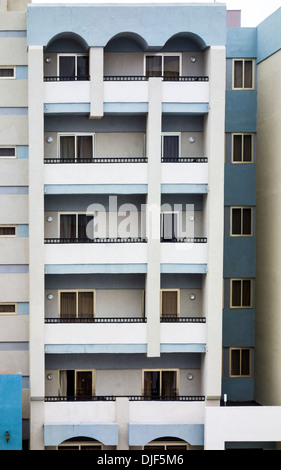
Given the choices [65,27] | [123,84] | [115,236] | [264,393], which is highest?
[65,27]

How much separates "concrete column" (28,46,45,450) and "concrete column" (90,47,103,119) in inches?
54.1

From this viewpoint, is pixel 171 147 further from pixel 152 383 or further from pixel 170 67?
pixel 152 383

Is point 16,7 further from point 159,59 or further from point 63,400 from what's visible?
point 63,400

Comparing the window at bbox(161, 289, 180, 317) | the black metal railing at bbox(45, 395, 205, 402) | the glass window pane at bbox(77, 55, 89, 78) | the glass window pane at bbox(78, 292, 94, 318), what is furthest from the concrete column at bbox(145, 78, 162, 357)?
the glass window pane at bbox(77, 55, 89, 78)

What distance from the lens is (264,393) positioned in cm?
1680

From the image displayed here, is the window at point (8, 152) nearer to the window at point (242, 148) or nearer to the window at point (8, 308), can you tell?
the window at point (8, 308)

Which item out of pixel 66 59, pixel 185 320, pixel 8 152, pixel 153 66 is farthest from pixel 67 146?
pixel 185 320

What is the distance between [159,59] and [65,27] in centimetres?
279

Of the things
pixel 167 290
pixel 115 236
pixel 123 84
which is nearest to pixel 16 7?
pixel 123 84

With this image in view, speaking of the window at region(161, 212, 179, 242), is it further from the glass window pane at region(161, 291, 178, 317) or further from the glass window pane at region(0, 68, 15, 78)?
the glass window pane at region(0, 68, 15, 78)

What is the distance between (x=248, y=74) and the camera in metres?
17.3

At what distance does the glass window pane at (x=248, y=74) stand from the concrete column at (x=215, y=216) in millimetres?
2751

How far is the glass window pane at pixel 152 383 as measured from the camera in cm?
1579

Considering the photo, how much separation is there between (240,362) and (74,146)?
8.75 meters
